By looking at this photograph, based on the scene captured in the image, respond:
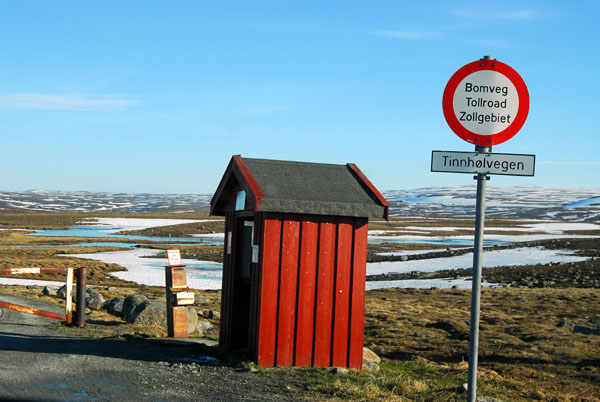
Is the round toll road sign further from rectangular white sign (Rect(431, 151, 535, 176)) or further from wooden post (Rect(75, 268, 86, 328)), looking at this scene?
wooden post (Rect(75, 268, 86, 328))

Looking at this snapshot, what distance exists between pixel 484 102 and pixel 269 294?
4.22m

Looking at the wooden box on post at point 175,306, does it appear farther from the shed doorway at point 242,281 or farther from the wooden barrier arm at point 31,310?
the shed doorway at point 242,281

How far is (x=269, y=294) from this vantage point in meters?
8.85

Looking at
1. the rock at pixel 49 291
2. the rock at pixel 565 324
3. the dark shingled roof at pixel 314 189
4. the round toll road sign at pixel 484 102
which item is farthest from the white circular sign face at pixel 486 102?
the rock at pixel 49 291

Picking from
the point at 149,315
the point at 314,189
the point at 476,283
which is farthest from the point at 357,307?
the point at 149,315

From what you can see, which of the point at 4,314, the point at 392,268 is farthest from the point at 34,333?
the point at 392,268

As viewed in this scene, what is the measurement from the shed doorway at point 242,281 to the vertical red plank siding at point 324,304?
1713 millimetres

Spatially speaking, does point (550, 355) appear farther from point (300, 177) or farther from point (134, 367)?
point (134, 367)

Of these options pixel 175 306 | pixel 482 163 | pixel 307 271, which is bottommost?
pixel 175 306

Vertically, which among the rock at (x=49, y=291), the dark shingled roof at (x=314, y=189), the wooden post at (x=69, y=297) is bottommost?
the rock at (x=49, y=291)

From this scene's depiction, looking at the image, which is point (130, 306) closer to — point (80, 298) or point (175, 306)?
point (80, 298)

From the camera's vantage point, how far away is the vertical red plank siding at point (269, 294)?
8.80 meters

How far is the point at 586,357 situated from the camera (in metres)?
12.9

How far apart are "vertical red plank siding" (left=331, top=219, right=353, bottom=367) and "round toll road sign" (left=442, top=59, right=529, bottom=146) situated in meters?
3.72
